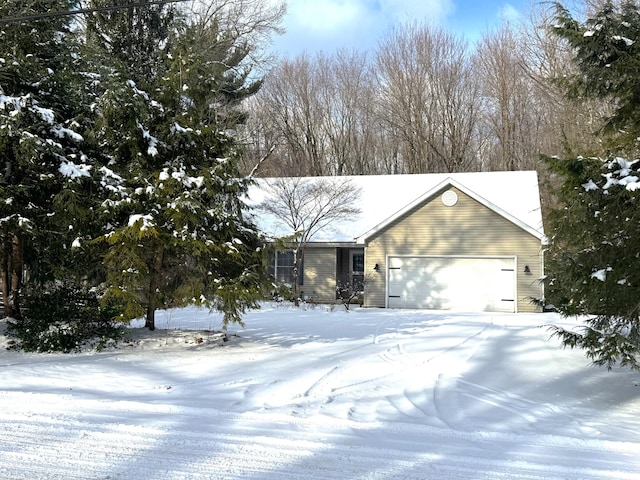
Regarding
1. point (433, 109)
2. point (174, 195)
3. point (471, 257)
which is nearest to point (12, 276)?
point (174, 195)

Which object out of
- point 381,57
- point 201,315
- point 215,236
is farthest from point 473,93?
point 215,236

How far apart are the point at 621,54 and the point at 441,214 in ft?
40.5

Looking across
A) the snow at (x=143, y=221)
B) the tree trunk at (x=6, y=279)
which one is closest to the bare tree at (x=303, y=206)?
the tree trunk at (x=6, y=279)

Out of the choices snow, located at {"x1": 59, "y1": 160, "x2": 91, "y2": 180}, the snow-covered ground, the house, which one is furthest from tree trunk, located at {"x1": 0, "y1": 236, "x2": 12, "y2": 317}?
the house

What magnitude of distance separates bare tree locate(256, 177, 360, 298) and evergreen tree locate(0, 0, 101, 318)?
1025 centimetres

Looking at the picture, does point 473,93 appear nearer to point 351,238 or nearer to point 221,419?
point 351,238

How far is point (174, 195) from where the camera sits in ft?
28.1

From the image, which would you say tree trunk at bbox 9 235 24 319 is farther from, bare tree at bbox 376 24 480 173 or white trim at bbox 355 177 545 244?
bare tree at bbox 376 24 480 173

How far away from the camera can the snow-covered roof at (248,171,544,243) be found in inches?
717

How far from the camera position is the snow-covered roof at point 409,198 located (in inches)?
717

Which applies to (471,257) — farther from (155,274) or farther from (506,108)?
(506,108)

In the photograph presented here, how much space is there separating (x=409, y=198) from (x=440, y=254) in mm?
4135

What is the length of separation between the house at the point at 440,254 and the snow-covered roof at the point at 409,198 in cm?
5

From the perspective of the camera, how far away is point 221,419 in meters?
5.21
